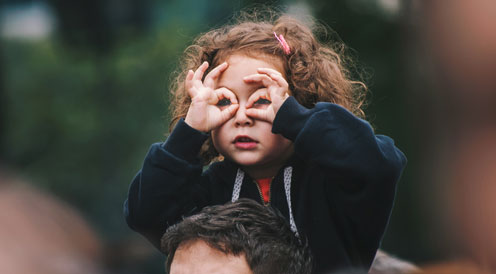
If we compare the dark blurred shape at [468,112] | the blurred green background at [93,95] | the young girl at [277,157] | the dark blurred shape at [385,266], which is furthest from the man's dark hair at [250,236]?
the blurred green background at [93,95]

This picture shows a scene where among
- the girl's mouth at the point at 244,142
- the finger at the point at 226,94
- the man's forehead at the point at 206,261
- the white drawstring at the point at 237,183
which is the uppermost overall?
the finger at the point at 226,94

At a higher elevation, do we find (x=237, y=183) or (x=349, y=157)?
(x=349, y=157)

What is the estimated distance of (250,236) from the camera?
1.28 m

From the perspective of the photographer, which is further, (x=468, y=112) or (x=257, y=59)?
(x=257, y=59)

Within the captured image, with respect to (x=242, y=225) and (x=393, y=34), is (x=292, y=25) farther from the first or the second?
(x=393, y=34)

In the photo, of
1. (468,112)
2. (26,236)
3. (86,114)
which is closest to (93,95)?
(86,114)

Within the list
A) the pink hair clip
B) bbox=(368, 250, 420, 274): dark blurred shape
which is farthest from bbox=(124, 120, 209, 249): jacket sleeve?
bbox=(368, 250, 420, 274): dark blurred shape

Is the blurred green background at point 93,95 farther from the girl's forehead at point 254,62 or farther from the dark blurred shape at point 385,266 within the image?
the girl's forehead at point 254,62

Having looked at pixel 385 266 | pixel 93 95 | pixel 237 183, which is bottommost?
pixel 93 95

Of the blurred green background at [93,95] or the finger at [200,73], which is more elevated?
the finger at [200,73]

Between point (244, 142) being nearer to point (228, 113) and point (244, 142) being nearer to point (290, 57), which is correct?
point (228, 113)

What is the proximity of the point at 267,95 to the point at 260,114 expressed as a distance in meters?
0.06

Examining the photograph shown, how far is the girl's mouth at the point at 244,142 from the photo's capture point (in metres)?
1.51

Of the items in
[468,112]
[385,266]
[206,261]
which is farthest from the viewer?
[385,266]
